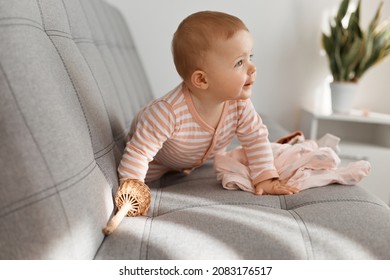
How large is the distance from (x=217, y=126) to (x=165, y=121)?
0.17 meters

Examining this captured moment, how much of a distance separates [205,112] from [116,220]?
1.47 ft

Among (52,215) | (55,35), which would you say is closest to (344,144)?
(55,35)

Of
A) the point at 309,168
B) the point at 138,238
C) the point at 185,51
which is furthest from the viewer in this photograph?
the point at 309,168

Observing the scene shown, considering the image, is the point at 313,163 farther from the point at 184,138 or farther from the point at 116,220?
the point at 116,220

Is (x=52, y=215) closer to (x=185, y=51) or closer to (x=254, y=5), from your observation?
(x=185, y=51)

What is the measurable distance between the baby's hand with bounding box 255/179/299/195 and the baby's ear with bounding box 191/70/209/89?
0.96 feet

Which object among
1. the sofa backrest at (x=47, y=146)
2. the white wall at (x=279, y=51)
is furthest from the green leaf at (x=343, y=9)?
the sofa backrest at (x=47, y=146)

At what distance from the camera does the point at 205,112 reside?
3.94 ft

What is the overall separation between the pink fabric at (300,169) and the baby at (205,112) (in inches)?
1.1

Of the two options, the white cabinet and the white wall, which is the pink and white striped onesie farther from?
the white cabinet

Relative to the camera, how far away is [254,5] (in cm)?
240

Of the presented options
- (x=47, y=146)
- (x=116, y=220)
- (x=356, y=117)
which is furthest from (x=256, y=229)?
(x=356, y=117)

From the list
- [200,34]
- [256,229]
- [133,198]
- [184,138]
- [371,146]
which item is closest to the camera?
[256,229]

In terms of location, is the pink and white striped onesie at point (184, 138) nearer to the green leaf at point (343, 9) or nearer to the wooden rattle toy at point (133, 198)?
the wooden rattle toy at point (133, 198)
